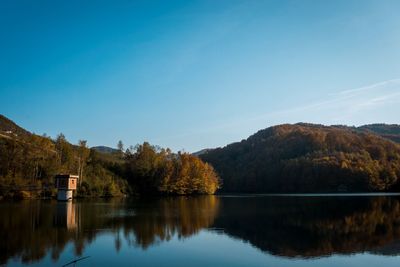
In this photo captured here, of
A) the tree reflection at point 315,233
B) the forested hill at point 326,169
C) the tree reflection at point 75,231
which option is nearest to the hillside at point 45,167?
the tree reflection at point 75,231

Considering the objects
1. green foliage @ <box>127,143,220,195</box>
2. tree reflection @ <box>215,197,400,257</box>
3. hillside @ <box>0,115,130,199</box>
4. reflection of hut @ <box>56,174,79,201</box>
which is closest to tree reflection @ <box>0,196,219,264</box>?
tree reflection @ <box>215,197,400,257</box>

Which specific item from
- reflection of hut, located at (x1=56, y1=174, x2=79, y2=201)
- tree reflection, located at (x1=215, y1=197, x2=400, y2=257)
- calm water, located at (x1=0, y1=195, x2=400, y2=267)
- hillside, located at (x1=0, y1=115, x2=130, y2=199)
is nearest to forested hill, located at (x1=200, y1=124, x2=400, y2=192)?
hillside, located at (x1=0, y1=115, x2=130, y2=199)

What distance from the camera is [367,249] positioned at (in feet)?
96.8

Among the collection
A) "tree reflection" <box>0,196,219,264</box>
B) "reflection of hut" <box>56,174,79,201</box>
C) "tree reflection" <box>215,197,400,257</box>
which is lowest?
"tree reflection" <box>215,197,400,257</box>

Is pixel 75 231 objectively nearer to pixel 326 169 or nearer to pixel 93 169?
pixel 93 169

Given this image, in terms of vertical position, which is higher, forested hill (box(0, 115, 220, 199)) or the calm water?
forested hill (box(0, 115, 220, 199))

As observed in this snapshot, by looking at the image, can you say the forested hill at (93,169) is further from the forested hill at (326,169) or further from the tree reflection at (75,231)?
the tree reflection at (75,231)

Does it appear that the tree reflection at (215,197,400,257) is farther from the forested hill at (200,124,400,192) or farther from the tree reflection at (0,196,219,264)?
the forested hill at (200,124,400,192)

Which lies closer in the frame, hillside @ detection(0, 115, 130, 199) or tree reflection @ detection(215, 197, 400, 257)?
tree reflection @ detection(215, 197, 400, 257)

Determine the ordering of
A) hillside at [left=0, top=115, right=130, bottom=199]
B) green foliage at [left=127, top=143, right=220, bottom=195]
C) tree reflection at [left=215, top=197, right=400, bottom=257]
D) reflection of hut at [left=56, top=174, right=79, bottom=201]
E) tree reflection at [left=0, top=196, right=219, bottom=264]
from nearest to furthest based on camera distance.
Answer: tree reflection at [left=0, top=196, right=219, bottom=264]
tree reflection at [left=215, top=197, right=400, bottom=257]
reflection of hut at [left=56, top=174, right=79, bottom=201]
hillside at [left=0, top=115, right=130, bottom=199]
green foliage at [left=127, top=143, right=220, bottom=195]

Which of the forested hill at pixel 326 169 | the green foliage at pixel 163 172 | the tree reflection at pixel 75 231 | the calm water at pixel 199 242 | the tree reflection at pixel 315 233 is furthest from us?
the forested hill at pixel 326 169

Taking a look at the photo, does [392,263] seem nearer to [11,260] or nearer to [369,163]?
[11,260]

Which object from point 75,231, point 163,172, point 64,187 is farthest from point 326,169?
point 75,231

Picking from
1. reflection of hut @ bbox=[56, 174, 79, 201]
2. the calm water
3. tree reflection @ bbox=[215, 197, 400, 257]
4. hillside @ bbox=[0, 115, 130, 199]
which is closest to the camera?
the calm water
